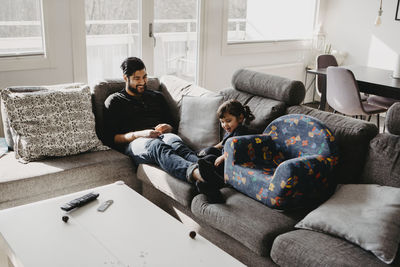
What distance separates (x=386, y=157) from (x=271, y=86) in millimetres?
899

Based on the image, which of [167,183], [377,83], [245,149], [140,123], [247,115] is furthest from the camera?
[377,83]

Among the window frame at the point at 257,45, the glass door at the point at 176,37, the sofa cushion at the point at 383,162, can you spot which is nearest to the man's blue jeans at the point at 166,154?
the sofa cushion at the point at 383,162

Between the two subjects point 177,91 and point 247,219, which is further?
point 177,91

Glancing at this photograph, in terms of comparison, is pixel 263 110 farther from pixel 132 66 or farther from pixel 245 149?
pixel 132 66

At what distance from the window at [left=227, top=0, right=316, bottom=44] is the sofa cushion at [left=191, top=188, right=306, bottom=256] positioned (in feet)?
9.87

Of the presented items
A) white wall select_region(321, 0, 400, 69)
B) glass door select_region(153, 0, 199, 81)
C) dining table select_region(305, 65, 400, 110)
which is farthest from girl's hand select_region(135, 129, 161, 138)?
white wall select_region(321, 0, 400, 69)

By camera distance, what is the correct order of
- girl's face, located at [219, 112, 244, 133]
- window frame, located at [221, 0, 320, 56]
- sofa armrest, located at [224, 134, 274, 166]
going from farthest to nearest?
window frame, located at [221, 0, 320, 56], girl's face, located at [219, 112, 244, 133], sofa armrest, located at [224, 134, 274, 166]

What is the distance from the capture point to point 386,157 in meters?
2.11

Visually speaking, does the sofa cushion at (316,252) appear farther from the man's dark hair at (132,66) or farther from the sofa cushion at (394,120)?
the man's dark hair at (132,66)

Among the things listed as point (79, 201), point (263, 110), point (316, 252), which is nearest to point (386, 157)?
point (316, 252)

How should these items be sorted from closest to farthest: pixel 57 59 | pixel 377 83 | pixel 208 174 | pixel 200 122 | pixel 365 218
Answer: pixel 365 218, pixel 208 174, pixel 200 122, pixel 57 59, pixel 377 83

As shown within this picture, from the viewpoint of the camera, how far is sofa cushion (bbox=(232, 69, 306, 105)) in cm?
264

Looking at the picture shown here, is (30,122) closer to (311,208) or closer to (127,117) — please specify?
(127,117)

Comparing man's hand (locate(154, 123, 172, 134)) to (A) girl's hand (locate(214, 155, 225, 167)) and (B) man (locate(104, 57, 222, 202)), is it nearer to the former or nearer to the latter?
(B) man (locate(104, 57, 222, 202))
